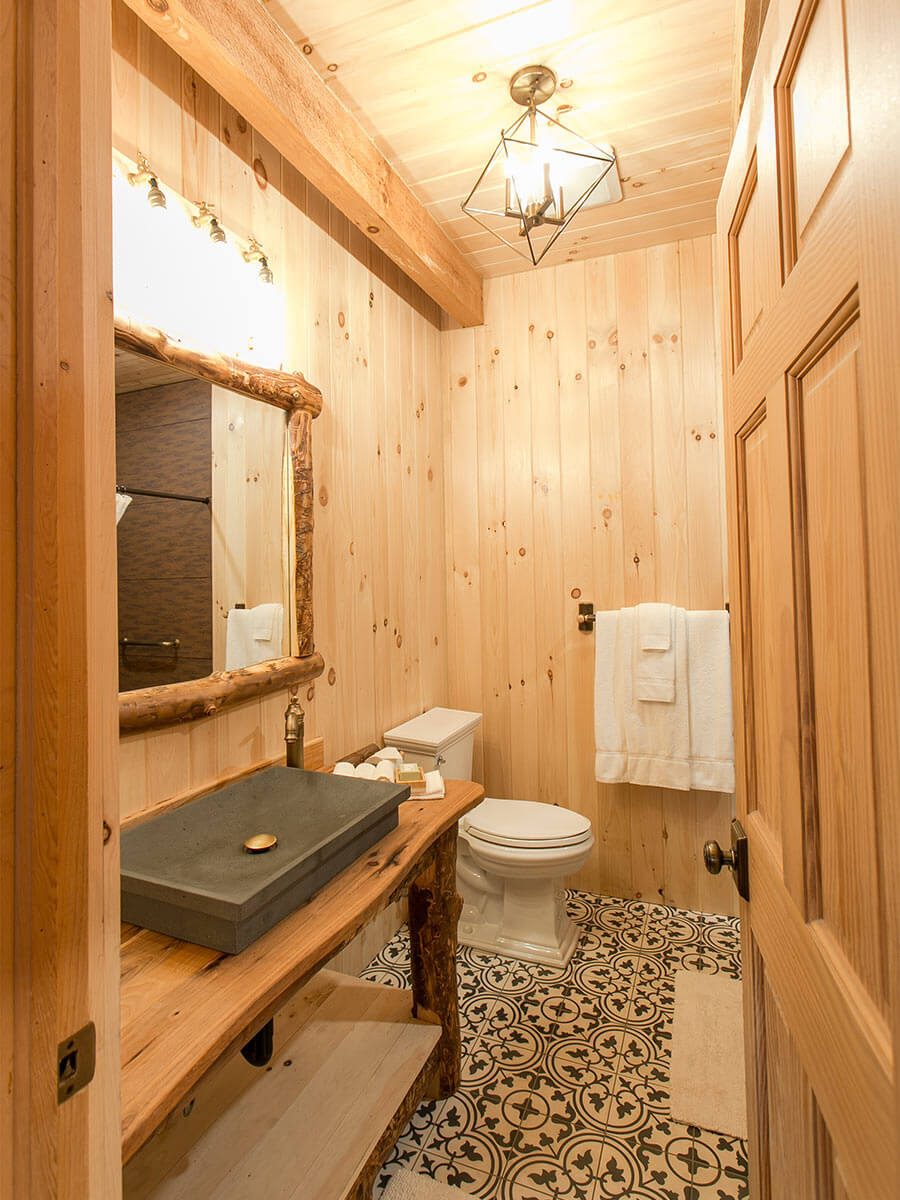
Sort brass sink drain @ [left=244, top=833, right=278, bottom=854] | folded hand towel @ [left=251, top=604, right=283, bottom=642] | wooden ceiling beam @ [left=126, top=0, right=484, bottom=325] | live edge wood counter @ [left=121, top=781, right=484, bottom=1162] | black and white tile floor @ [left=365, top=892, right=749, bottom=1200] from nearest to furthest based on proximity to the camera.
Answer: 1. live edge wood counter @ [left=121, top=781, right=484, bottom=1162]
2. brass sink drain @ [left=244, top=833, right=278, bottom=854]
3. wooden ceiling beam @ [left=126, top=0, right=484, bottom=325]
4. black and white tile floor @ [left=365, top=892, right=749, bottom=1200]
5. folded hand towel @ [left=251, top=604, right=283, bottom=642]

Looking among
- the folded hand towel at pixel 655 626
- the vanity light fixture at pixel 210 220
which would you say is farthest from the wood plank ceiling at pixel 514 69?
the folded hand towel at pixel 655 626

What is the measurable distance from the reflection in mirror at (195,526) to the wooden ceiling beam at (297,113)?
632mm

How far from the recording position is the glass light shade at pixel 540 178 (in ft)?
5.40

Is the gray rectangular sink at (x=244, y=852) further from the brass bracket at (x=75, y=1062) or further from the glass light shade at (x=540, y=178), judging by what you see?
the glass light shade at (x=540, y=178)

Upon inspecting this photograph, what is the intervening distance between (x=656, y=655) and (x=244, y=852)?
1.72 metres

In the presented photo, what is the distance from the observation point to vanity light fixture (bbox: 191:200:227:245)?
1.49 meters

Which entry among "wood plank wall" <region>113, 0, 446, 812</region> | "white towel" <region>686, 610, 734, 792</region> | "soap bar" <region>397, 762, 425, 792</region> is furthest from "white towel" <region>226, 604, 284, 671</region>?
"white towel" <region>686, 610, 734, 792</region>

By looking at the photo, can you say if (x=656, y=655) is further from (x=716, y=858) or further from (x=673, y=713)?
(x=716, y=858)

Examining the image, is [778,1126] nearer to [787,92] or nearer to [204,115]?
[787,92]

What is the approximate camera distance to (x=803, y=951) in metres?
0.67

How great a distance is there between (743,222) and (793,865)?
872mm

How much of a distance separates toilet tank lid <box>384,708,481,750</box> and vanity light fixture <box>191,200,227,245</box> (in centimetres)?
158

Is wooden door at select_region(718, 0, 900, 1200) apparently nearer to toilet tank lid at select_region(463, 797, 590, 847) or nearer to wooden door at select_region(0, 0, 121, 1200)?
wooden door at select_region(0, 0, 121, 1200)

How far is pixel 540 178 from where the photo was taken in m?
1.66
